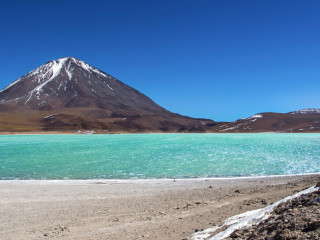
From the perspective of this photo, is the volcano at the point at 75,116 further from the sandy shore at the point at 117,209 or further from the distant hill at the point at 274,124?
the sandy shore at the point at 117,209

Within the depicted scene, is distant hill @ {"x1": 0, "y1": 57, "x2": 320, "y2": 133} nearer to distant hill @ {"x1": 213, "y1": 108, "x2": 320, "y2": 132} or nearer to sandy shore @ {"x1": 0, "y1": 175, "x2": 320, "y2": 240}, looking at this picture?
distant hill @ {"x1": 213, "y1": 108, "x2": 320, "y2": 132}

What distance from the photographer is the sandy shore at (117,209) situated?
20.3ft

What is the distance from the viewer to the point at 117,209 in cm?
809

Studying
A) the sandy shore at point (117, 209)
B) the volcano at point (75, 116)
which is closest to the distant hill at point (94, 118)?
the volcano at point (75, 116)

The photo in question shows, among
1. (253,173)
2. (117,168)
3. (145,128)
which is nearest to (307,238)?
(253,173)

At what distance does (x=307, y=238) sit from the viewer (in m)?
3.26

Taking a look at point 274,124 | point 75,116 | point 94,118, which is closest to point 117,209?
point 274,124

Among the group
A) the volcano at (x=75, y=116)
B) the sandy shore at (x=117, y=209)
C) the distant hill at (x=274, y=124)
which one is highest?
the volcano at (x=75, y=116)

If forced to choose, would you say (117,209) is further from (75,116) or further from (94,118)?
(94,118)

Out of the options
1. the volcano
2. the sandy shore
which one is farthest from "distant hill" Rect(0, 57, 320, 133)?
the sandy shore

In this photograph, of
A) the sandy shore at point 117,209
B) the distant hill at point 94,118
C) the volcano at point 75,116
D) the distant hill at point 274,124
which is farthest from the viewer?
the volcano at point 75,116

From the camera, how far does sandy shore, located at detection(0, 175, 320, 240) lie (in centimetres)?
618

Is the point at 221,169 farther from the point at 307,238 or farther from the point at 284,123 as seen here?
the point at 284,123

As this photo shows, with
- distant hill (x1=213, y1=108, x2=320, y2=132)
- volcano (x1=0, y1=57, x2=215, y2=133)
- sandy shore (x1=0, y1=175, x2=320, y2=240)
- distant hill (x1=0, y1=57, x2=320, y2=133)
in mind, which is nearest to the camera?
sandy shore (x1=0, y1=175, x2=320, y2=240)
